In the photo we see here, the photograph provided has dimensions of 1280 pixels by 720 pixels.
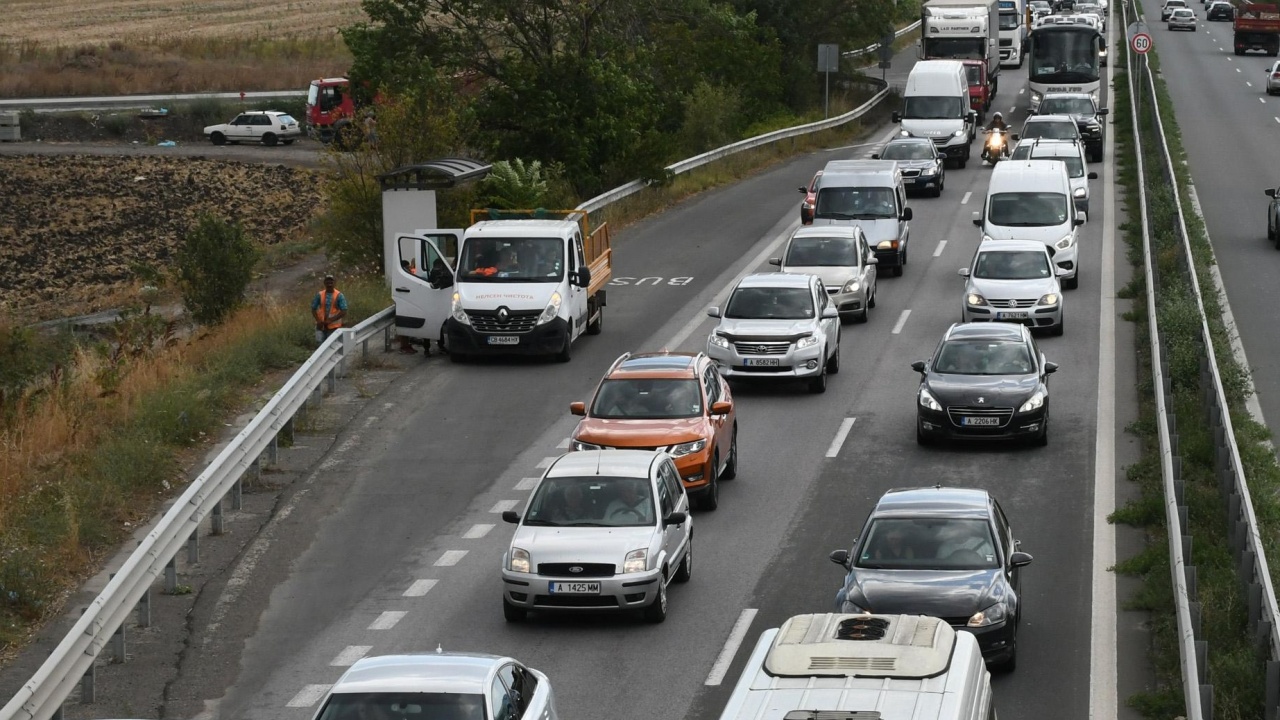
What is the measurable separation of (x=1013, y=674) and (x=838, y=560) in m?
1.71

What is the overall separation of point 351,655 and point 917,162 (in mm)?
31713

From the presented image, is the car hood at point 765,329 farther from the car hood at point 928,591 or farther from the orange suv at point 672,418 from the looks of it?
the car hood at point 928,591

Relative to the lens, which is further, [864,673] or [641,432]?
[641,432]

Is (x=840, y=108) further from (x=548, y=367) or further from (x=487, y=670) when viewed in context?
(x=487, y=670)

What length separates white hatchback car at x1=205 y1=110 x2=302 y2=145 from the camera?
7081 centimetres

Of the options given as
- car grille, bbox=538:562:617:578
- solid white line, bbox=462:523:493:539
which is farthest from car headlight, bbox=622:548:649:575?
solid white line, bbox=462:523:493:539

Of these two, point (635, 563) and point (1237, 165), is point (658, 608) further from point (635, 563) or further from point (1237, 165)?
point (1237, 165)

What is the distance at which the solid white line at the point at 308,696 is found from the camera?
1418cm

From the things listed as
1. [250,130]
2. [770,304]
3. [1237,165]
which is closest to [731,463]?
[770,304]

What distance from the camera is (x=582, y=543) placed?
52.4 feet

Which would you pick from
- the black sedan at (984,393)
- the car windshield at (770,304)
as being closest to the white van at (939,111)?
the car windshield at (770,304)

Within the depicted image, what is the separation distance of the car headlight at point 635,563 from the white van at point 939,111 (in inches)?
1412

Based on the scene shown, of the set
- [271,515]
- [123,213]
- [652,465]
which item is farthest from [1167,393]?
[123,213]

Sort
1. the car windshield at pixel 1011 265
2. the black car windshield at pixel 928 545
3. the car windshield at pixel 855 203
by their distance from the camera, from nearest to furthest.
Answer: the black car windshield at pixel 928 545 → the car windshield at pixel 1011 265 → the car windshield at pixel 855 203
